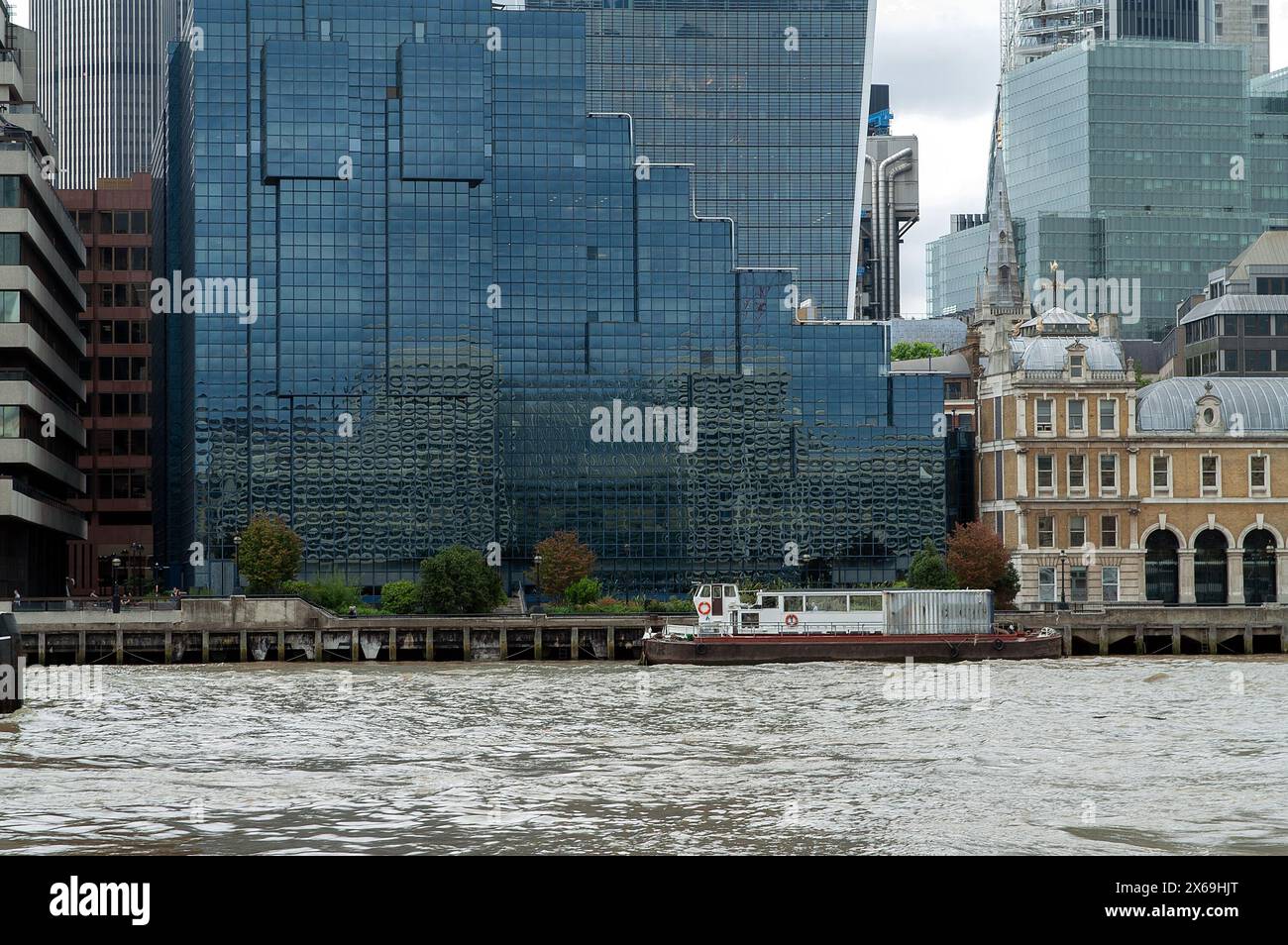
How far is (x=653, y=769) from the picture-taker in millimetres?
44625

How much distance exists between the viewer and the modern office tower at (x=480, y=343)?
14962cm

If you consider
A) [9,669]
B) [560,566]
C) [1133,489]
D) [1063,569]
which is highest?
[1133,489]

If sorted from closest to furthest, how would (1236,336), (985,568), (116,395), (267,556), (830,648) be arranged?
1. (830,648)
2. (985,568)
3. (267,556)
4. (1236,336)
5. (116,395)

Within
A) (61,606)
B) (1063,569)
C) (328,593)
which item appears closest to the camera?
(61,606)

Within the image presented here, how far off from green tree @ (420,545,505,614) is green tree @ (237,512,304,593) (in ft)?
45.1

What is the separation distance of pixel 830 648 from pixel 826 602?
4.55 m

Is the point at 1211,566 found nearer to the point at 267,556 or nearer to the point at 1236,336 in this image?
the point at 1236,336

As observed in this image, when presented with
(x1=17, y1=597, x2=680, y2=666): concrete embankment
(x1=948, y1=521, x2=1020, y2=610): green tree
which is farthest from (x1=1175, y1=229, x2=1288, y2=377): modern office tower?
(x1=17, y1=597, x2=680, y2=666): concrete embankment

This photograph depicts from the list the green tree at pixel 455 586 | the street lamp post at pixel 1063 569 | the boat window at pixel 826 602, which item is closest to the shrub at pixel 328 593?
the green tree at pixel 455 586

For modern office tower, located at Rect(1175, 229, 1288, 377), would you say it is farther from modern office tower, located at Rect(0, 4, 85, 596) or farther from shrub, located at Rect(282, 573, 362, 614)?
modern office tower, located at Rect(0, 4, 85, 596)

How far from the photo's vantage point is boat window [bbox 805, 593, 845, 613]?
10031 cm

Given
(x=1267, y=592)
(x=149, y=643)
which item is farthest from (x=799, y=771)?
(x=1267, y=592)

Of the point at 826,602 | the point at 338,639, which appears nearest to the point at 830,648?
the point at 826,602
